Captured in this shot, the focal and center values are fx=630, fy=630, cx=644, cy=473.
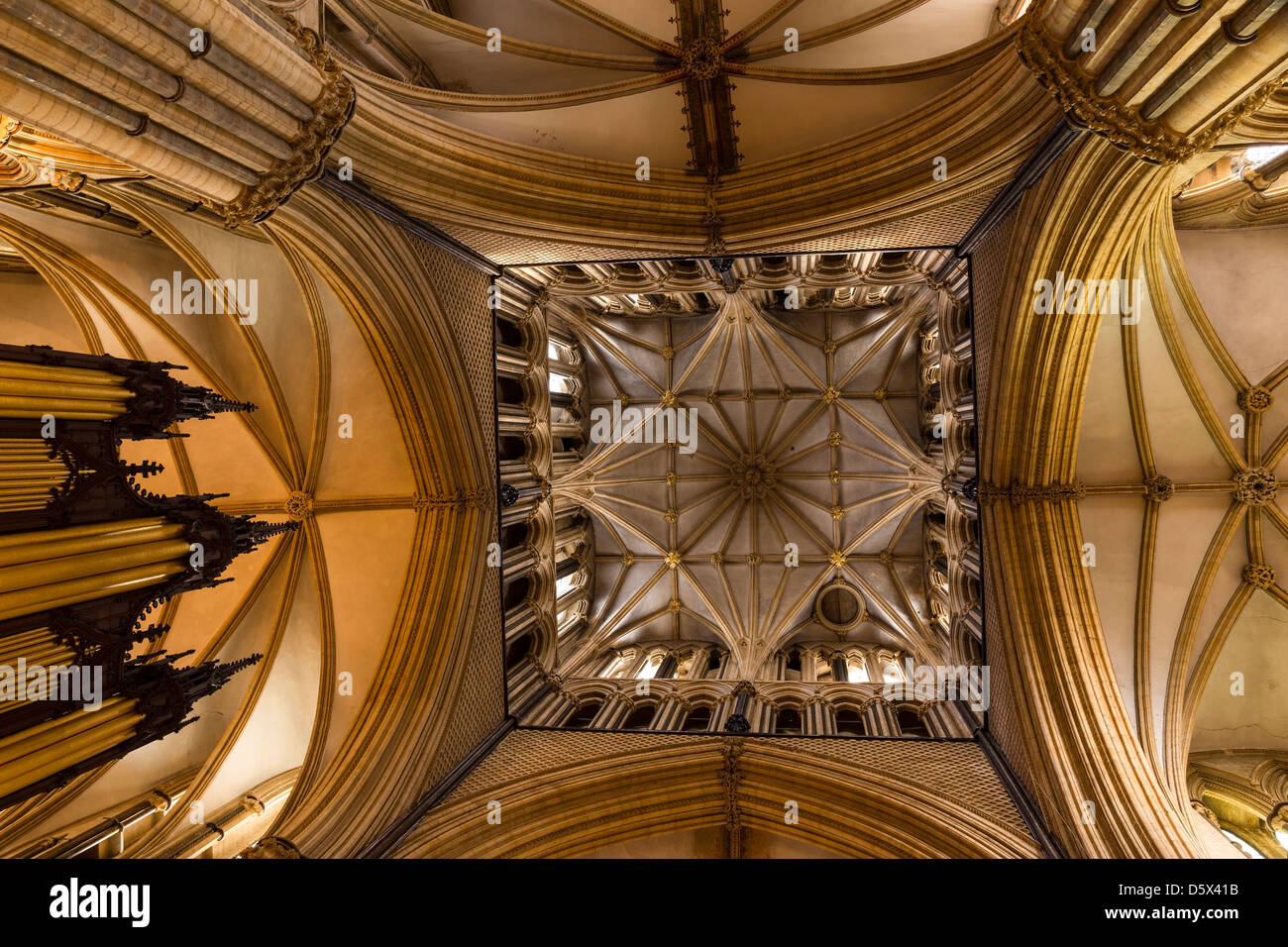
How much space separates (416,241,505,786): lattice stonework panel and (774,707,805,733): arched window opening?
536 cm

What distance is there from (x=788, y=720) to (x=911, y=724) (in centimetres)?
230

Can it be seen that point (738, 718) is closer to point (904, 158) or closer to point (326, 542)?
point (326, 542)

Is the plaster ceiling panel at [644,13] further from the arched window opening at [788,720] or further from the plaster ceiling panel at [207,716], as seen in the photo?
the arched window opening at [788,720]

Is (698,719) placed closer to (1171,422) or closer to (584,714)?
(584,714)

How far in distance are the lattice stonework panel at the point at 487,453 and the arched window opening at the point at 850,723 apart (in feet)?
21.1

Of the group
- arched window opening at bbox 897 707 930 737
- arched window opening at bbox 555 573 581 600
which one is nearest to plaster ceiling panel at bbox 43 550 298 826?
arched window opening at bbox 555 573 581 600

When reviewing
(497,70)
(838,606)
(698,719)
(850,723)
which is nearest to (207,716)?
(698,719)

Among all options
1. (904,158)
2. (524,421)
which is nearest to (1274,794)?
(904,158)

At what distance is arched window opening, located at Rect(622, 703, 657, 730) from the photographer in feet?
41.8

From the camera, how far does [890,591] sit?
1738 centimetres

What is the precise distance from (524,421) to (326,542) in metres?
4.27

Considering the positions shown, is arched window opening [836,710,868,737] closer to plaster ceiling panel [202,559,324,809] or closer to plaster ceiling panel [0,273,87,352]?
plaster ceiling panel [202,559,324,809]

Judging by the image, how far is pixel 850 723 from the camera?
40.2ft
